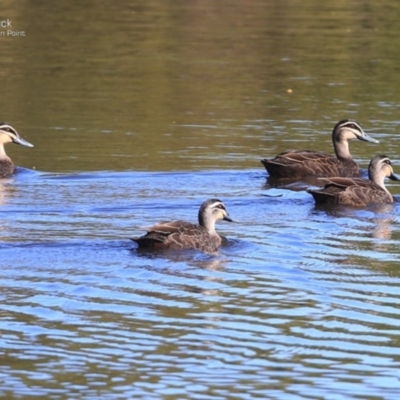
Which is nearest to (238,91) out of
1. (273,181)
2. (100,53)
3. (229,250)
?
(100,53)

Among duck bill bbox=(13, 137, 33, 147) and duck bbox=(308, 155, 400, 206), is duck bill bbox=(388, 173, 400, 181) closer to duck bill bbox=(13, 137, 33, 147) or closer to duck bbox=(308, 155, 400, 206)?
duck bbox=(308, 155, 400, 206)

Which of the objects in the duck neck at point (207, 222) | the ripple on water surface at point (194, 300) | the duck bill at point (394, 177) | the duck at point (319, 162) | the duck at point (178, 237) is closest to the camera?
the ripple on water surface at point (194, 300)

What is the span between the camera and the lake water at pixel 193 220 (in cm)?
1025

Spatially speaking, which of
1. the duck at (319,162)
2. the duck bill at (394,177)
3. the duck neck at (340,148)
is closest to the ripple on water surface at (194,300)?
the duck bill at (394,177)

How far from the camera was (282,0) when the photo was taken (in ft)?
145

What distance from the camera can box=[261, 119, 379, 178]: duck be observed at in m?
19.5

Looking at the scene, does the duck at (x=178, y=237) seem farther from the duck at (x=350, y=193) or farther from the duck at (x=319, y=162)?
the duck at (x=319, y=162)

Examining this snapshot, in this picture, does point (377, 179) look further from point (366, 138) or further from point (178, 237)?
point (178, 237)

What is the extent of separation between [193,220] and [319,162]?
3.94 meters

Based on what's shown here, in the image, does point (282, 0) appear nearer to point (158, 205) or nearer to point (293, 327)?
point (158, 205)

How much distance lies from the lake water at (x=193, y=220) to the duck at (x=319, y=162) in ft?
1.13

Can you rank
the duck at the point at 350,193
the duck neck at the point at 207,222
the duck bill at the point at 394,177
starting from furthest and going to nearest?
the duck bill at the point at 394,177
the duck at the point at 350,193
the duck neck at the point at 207,222

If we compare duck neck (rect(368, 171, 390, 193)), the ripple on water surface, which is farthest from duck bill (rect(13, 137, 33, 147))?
duck neck (rect(368, 171, 390, 193))

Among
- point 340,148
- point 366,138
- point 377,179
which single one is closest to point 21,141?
point 340,148
